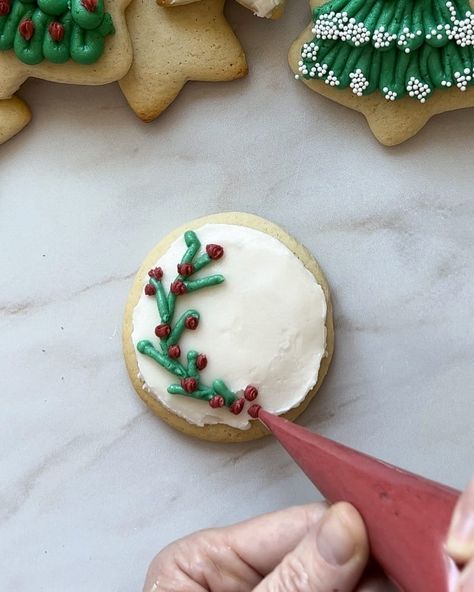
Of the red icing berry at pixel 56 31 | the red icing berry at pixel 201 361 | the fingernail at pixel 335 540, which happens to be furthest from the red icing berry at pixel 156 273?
the fingernail at pixel 335 540

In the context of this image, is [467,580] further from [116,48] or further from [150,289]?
[116,48]

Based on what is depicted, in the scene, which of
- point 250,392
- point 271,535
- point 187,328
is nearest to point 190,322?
point 187,328

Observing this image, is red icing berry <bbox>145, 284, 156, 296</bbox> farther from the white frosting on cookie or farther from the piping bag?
the piping bag

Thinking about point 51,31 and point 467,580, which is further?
point 51,31

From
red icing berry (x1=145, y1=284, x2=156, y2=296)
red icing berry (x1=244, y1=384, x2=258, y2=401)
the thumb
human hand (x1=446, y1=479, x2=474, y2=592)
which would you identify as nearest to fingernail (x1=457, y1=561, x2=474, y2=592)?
human hand (x1=446, y1=479, x2=474, y2=592)

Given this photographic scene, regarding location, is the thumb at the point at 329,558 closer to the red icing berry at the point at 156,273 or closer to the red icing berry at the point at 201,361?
the red icing berry at the point at 201,361
